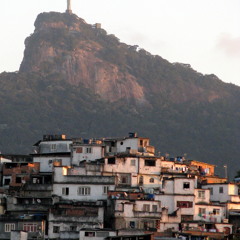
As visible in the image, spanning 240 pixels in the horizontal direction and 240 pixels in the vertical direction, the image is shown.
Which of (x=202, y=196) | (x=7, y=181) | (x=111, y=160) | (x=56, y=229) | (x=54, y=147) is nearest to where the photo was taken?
(x=56, y=229)

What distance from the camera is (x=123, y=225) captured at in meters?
96.6

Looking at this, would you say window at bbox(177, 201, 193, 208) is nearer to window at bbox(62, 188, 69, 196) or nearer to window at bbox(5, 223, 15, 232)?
window at bbox(62, 188, 69, 196)

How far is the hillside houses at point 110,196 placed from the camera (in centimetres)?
9550

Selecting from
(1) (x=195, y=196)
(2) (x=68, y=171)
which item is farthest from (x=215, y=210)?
(2) (x=68, y=171)

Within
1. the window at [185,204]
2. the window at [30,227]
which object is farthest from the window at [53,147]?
the window at [30,227]

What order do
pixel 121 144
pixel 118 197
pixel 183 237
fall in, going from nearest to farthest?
1. pixel 183 237
2. pixel 118 197
3. pixel 121 144

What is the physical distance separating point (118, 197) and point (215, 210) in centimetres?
1037

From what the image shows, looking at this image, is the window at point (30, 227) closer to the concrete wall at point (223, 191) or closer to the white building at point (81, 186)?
the white building at point (81, 186)

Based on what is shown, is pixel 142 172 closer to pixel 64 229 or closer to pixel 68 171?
pixel 68 171

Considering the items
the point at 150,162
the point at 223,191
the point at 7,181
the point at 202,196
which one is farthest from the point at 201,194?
the point at 7,181

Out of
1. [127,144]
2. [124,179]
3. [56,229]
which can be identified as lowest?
[56,229]

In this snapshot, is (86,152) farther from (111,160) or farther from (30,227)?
(30,227)

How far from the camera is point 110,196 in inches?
3996

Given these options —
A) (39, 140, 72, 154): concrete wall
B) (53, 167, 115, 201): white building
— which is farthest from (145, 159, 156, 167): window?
(39, 140, 72, 154): concrete wall
